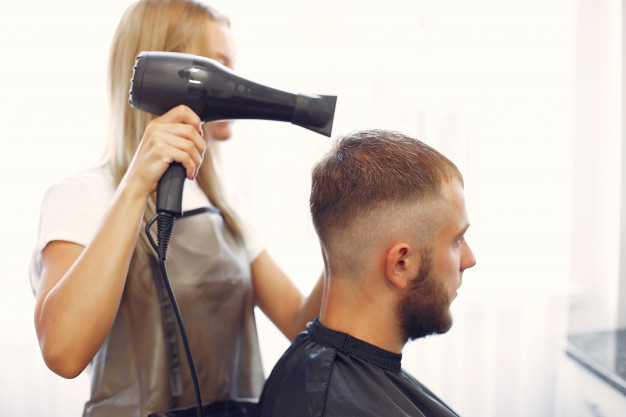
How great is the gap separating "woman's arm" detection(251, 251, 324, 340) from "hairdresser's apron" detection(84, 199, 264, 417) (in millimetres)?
56

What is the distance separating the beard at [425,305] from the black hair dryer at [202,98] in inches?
12.4

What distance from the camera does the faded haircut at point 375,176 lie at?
3.06ft

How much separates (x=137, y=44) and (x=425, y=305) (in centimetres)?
78

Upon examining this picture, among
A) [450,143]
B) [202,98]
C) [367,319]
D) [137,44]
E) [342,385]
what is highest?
[450,143]

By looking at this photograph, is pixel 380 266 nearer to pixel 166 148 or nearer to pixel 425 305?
pixel 425 305

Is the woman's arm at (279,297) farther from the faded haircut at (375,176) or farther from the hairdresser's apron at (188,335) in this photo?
the faded haircut at (375,176)

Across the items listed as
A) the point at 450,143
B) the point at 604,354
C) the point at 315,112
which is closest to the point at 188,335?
the point at 315,112

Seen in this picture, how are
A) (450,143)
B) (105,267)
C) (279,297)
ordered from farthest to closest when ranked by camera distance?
1. (450,143)
2. (279,297)
3. (105,267)

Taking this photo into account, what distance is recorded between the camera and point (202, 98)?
891 millimetres

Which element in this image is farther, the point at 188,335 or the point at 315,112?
the point at 188,335

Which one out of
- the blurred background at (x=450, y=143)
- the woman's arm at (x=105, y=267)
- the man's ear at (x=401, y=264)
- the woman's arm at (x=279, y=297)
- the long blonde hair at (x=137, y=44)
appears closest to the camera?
the woman's arm at (x=105, y=267)

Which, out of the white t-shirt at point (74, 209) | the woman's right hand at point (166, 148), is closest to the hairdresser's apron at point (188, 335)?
the white t-shirt at point (74, 209)

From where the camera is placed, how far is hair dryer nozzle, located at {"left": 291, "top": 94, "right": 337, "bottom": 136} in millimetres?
913

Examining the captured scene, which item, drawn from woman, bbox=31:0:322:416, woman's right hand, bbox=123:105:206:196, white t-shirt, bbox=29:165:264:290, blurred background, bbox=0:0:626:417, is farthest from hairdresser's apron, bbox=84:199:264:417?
blurred background, bbox=0:0:626:417
